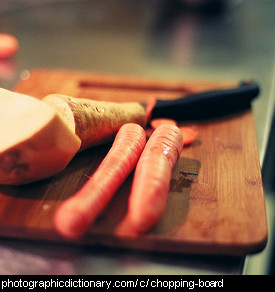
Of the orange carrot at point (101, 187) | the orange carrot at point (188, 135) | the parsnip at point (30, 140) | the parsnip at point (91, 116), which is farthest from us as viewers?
the orange carrot at point (188, 135)

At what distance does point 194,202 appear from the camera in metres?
1.15

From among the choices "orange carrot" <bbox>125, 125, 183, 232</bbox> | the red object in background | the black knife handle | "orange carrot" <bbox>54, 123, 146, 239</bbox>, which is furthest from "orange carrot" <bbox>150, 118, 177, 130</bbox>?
the red object in background

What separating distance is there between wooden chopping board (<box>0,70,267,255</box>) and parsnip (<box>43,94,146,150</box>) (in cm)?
8

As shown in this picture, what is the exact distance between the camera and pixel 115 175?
111 cm

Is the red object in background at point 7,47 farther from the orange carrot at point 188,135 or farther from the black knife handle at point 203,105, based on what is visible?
the orange carrot at point 188,135

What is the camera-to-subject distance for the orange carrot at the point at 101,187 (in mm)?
958

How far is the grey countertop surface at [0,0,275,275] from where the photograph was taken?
104 centimetres

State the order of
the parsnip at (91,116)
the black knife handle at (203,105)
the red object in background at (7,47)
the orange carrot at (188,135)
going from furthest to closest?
1. the red object in background at (7,47)
2. the black knife handle at (203,105)
3. the orange carrot at (188,135)
4. the parsnip at (91,116)

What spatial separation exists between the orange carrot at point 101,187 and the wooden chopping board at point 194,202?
0.07m

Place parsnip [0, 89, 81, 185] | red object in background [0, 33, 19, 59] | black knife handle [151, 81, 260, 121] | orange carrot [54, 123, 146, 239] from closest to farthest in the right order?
orange carrot [54, 123, 146, 239] < parsnip [0, 89, 81, 185] < black knife handle [151, 81, 260, 121] < red object in background [0, 33, 19, 59]

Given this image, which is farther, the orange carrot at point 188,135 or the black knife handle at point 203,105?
the black knife handle at point 203,105

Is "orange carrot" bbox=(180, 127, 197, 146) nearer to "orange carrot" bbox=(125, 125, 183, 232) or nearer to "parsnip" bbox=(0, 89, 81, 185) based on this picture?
"orange carrot" bbox=(125, 125, 183, 232)

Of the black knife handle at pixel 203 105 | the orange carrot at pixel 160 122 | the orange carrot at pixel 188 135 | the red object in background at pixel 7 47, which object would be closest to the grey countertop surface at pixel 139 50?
the red object in background at pixel 7 47

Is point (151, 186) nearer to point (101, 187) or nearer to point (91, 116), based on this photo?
point (101, 187)
